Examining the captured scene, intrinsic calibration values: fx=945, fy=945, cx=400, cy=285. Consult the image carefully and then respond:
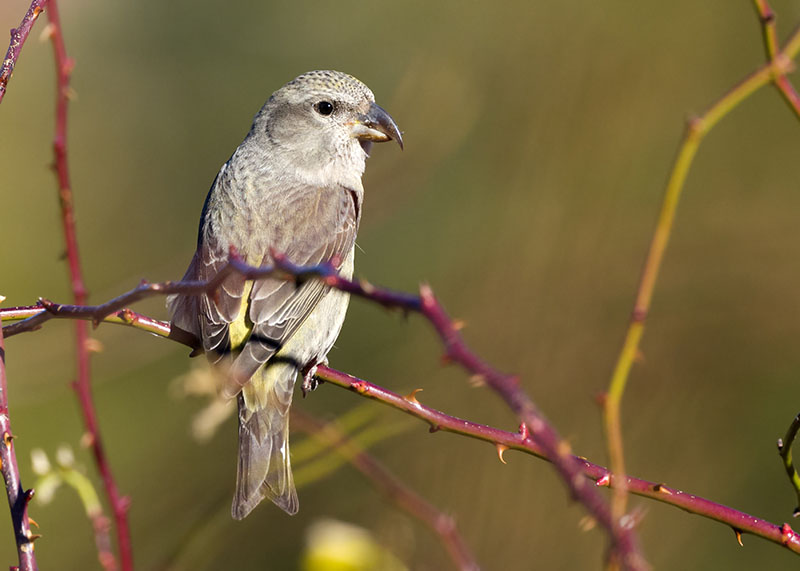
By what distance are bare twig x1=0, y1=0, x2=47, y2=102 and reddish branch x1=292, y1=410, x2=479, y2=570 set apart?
0.96 m

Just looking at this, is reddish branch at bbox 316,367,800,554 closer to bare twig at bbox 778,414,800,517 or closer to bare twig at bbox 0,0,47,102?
bare twig at bbox 778,414,800,517

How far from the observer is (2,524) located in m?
6.29

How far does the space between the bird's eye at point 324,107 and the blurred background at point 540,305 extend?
986 mm

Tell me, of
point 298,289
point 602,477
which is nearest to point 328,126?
point 298,289

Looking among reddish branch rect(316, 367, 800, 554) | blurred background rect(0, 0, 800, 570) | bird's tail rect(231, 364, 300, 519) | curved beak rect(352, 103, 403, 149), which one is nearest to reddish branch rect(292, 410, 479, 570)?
reddish branch rect(316, 367, 800, 554)

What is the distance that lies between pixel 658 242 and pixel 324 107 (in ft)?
9.94

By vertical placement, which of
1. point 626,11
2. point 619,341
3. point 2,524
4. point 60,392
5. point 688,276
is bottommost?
point 2,524

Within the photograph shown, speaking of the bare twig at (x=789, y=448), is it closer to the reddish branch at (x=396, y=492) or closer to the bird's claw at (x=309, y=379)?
the reddish branch at (x=396, y=492)

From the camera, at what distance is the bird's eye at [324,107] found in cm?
436

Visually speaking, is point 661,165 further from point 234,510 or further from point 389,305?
point 389,305

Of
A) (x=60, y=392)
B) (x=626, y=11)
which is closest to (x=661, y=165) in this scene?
(x=626, y=11)

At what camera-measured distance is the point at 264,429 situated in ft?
12.1

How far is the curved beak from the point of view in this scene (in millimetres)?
4277

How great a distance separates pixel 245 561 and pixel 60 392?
5.40ft
